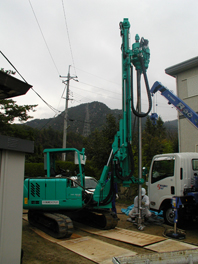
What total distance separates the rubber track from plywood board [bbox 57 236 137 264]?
0.30 metres

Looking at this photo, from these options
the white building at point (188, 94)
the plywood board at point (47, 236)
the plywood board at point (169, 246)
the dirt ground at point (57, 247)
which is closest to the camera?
the dirt ground at point (57, 247)

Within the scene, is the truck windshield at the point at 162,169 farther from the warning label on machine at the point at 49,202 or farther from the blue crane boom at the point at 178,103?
the warning label on machine at the point at 49,202

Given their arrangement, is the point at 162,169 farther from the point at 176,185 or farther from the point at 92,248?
the point at 92,248

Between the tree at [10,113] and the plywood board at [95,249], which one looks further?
the tree at [10,113]

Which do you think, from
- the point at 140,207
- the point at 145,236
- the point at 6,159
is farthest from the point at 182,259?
the point at 140,207

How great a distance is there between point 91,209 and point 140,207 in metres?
1.70

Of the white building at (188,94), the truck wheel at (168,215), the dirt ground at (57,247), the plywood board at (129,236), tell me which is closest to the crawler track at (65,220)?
the plywood board at (129,236)

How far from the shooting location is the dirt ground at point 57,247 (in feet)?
17.7

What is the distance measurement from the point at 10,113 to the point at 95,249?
18662 mm

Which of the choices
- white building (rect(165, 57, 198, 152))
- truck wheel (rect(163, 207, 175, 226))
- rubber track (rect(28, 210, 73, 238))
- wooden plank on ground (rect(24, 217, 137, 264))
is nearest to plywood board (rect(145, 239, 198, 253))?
wooden plank on ground (rect(24, 217, 137, 264))

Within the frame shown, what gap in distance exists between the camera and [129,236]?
718 cm

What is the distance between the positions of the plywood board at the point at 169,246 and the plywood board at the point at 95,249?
2.20 feet

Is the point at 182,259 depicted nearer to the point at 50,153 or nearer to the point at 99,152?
the point at 50,153

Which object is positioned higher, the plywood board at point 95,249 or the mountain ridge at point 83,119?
the mountain ridge at point 83,119
